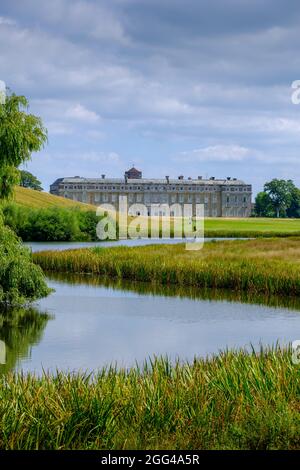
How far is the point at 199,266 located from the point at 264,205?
11963cm

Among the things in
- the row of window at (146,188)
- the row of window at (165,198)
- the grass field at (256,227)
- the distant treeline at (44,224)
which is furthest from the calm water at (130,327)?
the row of window at (146,188)

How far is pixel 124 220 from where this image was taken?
97.2m

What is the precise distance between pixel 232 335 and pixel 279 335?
1.17m

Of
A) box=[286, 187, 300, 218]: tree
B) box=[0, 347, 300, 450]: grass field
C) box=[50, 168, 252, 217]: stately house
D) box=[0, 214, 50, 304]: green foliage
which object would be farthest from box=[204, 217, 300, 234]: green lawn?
box=[50, 168, 252, 217]: stately house

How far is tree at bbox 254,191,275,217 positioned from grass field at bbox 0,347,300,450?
138579mm

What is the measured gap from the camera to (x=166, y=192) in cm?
18562

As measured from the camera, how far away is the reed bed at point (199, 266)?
2828 cm

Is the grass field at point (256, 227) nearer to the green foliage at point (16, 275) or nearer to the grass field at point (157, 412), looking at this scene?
the green foliage at point (16, 275)

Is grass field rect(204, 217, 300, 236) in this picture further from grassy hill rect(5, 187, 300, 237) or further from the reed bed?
the reed bed

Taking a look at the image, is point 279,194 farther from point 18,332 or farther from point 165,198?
point 18,332

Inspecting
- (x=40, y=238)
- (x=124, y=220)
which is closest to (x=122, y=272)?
(x=40, y=238)

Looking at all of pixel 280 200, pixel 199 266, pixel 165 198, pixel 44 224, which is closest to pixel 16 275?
pixel 199 266

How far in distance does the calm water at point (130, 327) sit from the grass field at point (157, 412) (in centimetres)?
337
